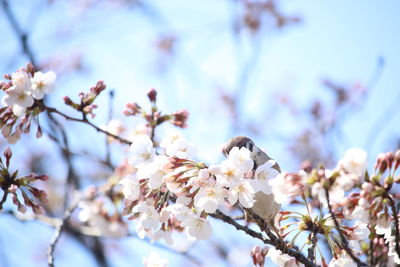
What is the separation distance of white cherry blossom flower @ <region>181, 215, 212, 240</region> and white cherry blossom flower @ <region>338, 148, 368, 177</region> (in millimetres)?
602

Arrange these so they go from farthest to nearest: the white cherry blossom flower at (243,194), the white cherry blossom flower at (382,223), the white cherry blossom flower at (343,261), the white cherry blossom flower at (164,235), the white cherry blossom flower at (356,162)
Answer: the white cherry blossom flower at (164,235) → the white cherry blossom flower at (343,261) → the white cherry blossom flower at (243,194) → the white cherry blossom flower at (382,223) → the white cherry blossom flower at (356,162)

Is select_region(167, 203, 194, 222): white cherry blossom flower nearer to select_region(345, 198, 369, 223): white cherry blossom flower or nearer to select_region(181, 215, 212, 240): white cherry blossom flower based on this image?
select_region(181, 215, 212, 240): white cherry blossom flower

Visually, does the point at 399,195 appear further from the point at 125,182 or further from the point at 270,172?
the point at 125,182

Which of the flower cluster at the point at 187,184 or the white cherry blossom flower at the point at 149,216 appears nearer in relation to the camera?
the flower cluster at the point at 187,184

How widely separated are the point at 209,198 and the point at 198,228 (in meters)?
0.21

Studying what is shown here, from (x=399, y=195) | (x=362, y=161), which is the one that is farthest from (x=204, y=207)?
(x=399, y=195)

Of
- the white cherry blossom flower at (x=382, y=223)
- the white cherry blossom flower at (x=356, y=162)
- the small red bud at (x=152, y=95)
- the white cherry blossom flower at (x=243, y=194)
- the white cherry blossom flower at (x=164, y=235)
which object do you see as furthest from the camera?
the small red bud at (x=152, y=95)

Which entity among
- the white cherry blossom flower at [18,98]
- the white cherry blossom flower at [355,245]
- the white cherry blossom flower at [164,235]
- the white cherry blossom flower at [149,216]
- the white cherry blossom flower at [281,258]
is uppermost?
the white cherry blossom flower at [18,98]

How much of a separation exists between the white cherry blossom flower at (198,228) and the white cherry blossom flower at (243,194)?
0.18 m

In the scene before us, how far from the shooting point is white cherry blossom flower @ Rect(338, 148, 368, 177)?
140 centimetres

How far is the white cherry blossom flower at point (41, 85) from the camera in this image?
194cm

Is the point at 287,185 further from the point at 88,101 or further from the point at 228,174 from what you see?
the point at 88,101

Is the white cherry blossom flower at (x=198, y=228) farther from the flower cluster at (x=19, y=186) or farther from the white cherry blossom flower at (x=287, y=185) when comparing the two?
the flower cluster at (x=19, y=186)

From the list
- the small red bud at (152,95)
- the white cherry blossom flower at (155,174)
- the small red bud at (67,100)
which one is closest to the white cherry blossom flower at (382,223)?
the white cherry blossom flower at (155,174)
